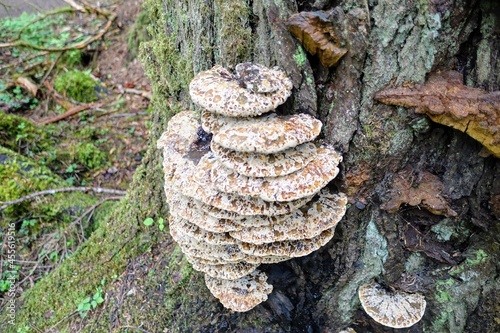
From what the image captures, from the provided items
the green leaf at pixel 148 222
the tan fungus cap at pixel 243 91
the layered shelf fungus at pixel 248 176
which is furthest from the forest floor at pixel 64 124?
the tan fungus cap at pixel 243 91

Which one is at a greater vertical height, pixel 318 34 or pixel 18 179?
pixel 318 34

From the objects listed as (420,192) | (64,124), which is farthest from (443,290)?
(64,124)

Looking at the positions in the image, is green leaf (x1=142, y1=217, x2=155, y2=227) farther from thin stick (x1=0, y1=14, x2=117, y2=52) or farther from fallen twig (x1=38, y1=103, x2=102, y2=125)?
thin stick (x1=0, y1=14, x2=117, y2=52)

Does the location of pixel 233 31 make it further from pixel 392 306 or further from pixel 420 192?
pixel 392 306

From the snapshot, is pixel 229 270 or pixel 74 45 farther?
pixel 74 45

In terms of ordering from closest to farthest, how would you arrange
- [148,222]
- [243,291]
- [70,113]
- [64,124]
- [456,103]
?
[456,103] < [243,291] < [148,222] < [64,124] < [70,113]

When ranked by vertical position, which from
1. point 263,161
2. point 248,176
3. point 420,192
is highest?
Answer: point 263,161

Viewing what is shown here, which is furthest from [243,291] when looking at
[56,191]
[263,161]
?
[56,191]

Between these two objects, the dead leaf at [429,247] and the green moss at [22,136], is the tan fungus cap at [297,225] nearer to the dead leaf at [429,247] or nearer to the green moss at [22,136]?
the dead leaf at [429,247]

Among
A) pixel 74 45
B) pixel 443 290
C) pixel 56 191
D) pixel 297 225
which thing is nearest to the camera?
pixel 297 225
